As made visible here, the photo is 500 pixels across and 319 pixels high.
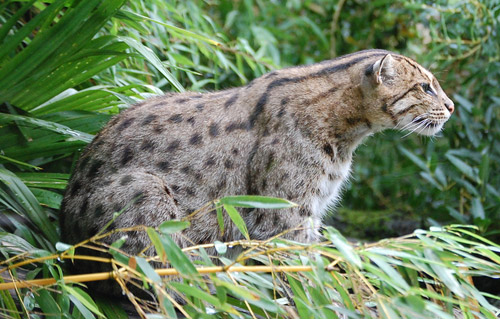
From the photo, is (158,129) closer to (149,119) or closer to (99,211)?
(149,119)

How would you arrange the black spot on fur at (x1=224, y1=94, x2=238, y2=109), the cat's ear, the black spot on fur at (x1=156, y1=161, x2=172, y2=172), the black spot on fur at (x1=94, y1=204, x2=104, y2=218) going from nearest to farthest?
the black spot on fur at (x1=94, y1=204, x2=104, y2=218) → the black spot on fur at (x1=156, y1=161, x2=172, y2=172) → the cat's ear → the black spot on fur at (x1=224, y1=94, x2=238, y2=109)

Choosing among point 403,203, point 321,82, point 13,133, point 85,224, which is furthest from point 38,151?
point 403,203

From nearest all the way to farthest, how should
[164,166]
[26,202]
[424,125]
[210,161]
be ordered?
[26,202], [164,166], [210,161], [424,125]

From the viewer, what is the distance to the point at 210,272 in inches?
110

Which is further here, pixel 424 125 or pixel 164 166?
pixel 424 125

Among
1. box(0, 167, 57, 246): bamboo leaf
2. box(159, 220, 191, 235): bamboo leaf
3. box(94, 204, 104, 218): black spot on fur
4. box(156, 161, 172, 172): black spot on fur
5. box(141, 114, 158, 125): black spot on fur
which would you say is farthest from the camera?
box(141, 114, 158, 125): black spot on fur

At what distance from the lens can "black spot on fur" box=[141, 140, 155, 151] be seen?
4055 mm

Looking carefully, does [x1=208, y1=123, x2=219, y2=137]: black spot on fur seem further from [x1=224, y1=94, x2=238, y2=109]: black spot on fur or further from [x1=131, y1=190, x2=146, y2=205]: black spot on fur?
[x1=131, y1=190, x2=146, y2=205]: black spot on fur

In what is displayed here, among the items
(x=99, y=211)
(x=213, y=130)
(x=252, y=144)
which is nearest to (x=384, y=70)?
(x=252, y=144)

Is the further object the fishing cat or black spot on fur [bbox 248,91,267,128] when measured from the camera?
black spot on fur [bbox 248,91,267,128]

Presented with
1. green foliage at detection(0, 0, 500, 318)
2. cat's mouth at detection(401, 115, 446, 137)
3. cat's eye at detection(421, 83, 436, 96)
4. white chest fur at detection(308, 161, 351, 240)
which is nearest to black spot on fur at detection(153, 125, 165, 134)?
green foliage at detection(0, 0, 500, 318)

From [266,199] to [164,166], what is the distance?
1.35m

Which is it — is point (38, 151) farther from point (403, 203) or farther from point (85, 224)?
point (403, 203)

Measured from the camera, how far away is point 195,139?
4.18 m
